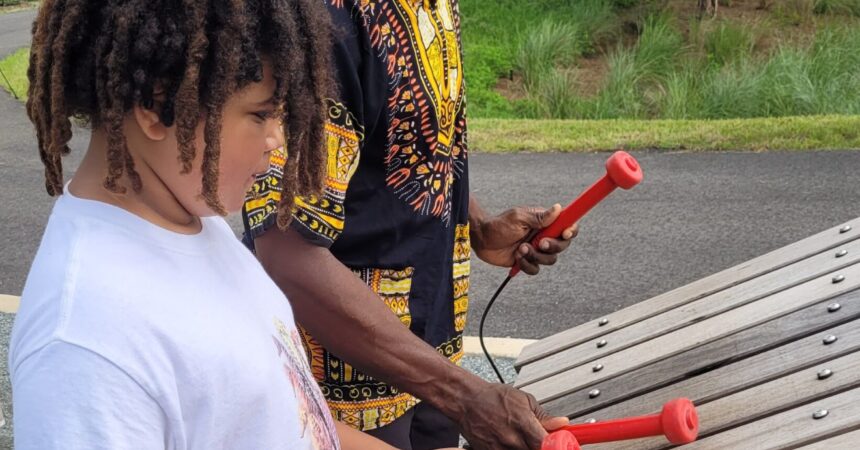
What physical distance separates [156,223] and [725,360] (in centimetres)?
126

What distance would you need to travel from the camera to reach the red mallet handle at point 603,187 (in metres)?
2.07

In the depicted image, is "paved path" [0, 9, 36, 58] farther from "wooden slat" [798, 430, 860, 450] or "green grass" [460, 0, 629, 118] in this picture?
"wooden slat" [798, 430, 860, 450]

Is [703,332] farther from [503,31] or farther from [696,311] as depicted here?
[503,31]

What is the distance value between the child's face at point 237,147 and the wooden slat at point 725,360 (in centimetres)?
107

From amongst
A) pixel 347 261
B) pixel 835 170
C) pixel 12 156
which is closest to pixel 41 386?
pixel 347 261

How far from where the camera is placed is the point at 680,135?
804 centimetres

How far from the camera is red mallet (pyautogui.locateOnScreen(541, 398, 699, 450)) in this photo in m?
1.55

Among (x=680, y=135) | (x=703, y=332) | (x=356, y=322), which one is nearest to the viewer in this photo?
(x=356, y=322)

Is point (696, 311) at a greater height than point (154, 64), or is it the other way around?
point (696, 311)

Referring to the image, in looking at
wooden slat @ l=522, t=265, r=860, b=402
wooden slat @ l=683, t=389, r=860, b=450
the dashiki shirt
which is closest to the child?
the dashiki shirt

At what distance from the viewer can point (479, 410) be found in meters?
1.77

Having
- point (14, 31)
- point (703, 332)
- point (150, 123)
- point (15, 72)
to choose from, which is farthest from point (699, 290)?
point (14, 31)

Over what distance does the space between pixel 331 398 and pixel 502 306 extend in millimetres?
3284

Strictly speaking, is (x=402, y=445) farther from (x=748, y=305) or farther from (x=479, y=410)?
(x=748, y=305)
